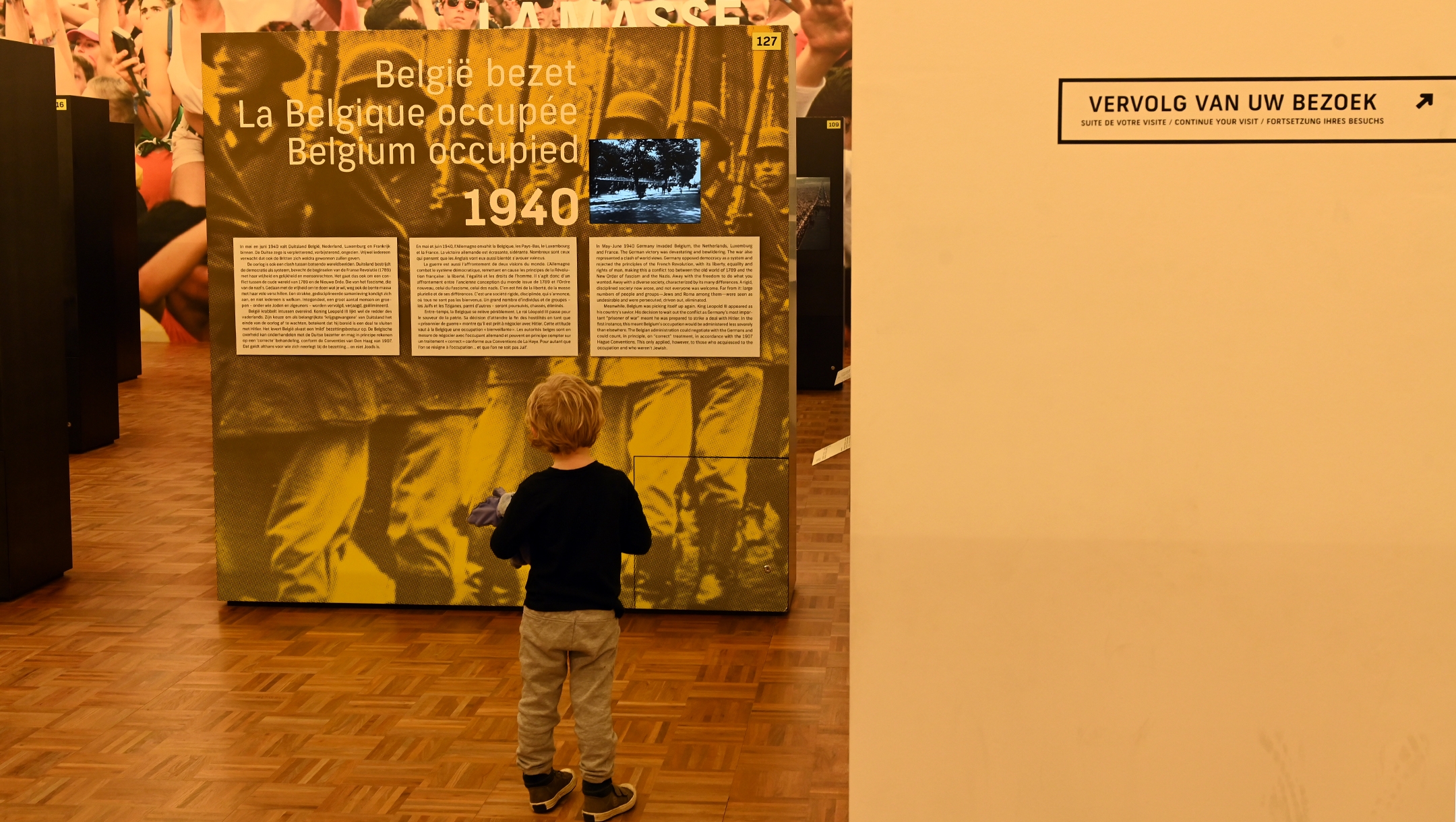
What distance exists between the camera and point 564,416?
3.42 m

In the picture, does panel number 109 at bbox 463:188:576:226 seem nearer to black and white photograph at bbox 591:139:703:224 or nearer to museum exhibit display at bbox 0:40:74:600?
black and white photograph at bbox 591:139:703:224

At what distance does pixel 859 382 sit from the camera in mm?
1161

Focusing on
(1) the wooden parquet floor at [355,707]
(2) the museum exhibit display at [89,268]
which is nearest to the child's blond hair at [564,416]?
(1) the wooden parquet floor at [355,707]

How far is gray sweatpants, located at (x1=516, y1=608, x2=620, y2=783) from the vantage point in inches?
138

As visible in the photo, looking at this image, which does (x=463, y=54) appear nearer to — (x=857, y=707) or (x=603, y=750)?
(x=603, y=750)

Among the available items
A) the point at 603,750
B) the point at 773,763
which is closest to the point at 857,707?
the point at 603,750

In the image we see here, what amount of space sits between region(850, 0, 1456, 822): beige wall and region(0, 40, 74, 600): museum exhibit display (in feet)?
18.2

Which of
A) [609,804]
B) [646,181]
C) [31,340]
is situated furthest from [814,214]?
[609,804]

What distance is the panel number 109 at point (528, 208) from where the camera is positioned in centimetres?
532

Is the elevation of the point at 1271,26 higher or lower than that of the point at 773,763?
higher

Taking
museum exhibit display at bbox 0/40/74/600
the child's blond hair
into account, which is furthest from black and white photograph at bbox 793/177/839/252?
the child's blond hair

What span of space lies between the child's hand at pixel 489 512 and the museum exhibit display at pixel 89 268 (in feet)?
22.7

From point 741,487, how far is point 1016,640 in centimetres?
417

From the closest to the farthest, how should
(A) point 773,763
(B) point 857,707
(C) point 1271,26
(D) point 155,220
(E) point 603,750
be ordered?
(C) point 1271,26, (B) point 857,707, (E) point 603,750, (A) point 773,763, (D) point 155,220
